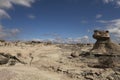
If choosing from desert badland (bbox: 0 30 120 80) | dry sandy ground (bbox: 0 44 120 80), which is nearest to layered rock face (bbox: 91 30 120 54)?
desert badland (bbox: 0 30 120 80)

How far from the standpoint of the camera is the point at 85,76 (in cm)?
1942

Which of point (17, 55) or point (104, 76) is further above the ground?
point (17, 55)

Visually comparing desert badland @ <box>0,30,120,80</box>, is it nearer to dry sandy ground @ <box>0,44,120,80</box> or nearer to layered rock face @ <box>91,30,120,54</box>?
dry sandy ground @ <box>0,44,120,80</box>

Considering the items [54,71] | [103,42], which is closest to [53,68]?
[54,71]

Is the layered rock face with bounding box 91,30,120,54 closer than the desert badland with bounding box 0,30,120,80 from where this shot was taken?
No

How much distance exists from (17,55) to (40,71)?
16.4 ft

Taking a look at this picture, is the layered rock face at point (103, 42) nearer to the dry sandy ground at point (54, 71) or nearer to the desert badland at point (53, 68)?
the desert badland at point (53, 68)

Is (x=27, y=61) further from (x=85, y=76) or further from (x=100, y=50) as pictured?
(x=100, y=50)

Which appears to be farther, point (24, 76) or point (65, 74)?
point (65, 74)

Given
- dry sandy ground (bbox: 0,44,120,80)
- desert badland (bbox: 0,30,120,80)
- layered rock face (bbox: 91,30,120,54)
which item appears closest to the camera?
dry sandy ground (bbox: 0,44,120,80)

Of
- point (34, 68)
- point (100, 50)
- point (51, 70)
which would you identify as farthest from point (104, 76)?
point (100, 50)

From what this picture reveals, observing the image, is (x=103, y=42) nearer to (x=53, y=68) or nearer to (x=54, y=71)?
(x=53, y=68)

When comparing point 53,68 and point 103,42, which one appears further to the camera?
point 103,42

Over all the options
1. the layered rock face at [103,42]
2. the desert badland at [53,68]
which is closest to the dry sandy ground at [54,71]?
the desert badland at [53,68]
